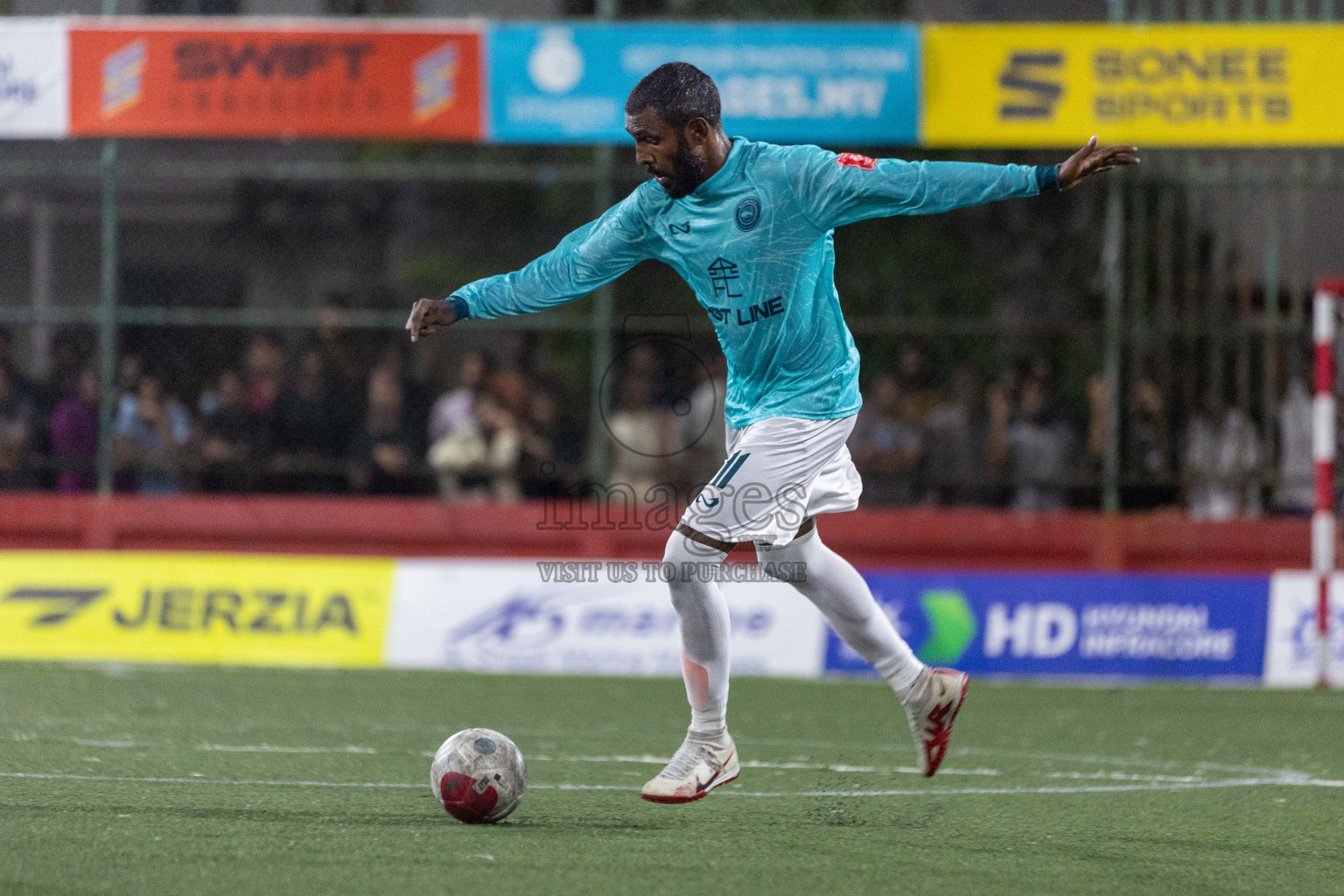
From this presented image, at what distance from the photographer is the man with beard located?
584 cm

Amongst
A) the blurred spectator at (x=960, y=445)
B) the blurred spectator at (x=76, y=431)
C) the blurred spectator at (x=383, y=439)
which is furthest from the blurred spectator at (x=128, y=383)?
the blurred spectator at (x=960, y=445)

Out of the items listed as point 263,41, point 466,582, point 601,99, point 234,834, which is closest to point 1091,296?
point 601,99

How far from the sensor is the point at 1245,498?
13.2 m

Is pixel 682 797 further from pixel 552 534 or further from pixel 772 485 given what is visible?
pixel 552 534

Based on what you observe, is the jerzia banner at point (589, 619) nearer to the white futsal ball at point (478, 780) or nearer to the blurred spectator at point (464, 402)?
the blurred spectator at point (464, 402)

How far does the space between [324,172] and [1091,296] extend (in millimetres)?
5954

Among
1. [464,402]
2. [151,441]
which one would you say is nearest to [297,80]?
[464,402]

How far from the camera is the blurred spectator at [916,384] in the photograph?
43.9 ft

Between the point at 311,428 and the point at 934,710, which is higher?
the point at 311,428

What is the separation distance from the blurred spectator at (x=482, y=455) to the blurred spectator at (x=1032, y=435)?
136 inches

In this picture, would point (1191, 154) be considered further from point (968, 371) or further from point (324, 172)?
point (324, 172)

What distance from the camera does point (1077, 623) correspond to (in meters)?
11.8

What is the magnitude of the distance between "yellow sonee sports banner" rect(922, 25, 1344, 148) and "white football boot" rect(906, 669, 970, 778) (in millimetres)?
7435

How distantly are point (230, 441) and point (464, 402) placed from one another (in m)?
1.83
